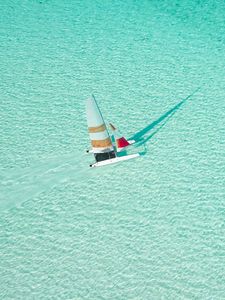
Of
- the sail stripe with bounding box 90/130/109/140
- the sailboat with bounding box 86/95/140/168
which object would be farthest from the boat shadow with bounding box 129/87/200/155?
the sail stripe with bounding box 90/130/109/140

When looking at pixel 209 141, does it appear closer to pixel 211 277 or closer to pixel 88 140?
pixel 88 140

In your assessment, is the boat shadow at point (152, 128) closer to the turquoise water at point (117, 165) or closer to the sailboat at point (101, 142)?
the turquoise water at point (117, 165)

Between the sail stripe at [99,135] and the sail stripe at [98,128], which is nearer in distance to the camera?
the sail stripe at [98,128]

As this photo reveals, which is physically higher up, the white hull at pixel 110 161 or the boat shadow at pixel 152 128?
the boat shadow at pixel 152 128

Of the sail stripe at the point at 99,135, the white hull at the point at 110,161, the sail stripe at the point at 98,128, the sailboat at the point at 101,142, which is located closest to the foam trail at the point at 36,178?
the white hull at the point at 110,161

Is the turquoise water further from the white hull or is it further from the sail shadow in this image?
the white hull

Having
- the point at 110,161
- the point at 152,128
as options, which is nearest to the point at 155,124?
the point at 152,128

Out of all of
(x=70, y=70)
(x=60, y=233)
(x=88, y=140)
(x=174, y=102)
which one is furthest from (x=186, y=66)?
(x=60, y=233)

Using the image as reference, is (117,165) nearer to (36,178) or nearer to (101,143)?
(101,143)
